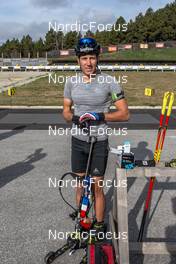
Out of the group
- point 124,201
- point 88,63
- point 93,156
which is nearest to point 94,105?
point 88,63

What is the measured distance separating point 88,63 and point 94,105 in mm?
422

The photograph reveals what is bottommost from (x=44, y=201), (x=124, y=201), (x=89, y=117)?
(x=44, y=201)

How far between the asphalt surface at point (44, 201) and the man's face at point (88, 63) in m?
1.94

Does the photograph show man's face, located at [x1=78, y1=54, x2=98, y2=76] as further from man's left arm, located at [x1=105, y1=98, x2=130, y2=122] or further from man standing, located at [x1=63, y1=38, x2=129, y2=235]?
man's left arm, located at [x1=105, y1=98, x2=130, y2=122]

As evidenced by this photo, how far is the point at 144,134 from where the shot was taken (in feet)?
34.6

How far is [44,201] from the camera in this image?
5484 millimetres

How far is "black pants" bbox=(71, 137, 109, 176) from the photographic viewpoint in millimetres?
3699

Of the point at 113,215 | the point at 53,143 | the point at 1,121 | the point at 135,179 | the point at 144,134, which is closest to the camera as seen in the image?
the point at 113,215

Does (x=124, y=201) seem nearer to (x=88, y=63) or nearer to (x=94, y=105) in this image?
(x=94, y=105)

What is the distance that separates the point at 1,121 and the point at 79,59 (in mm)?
9265

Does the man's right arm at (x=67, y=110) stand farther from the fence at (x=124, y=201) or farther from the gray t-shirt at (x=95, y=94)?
the fence at (x=124, y=201)

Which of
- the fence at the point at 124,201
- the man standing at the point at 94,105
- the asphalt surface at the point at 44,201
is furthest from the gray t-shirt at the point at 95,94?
the asphalt surface at the point at 44,201

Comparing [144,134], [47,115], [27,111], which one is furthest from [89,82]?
[27,111]

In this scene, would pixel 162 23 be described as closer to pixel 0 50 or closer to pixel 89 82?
pixel 0 50
